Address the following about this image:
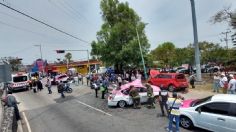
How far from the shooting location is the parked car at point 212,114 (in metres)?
10.9

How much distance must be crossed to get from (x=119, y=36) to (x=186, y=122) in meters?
24.9

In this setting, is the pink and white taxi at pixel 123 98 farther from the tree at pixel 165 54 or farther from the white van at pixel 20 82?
the tree at pixel 165 54

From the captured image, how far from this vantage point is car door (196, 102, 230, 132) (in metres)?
11.0

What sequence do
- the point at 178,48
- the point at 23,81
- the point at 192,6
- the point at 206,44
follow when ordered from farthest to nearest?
the point at 178,48 < the point at 206,44 < the point at 23,81 < the point at 192,6

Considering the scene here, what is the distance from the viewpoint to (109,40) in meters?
37.1

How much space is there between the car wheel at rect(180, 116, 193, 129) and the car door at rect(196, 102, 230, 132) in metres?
0.55

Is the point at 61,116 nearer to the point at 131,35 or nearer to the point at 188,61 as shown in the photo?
the point at 131,35

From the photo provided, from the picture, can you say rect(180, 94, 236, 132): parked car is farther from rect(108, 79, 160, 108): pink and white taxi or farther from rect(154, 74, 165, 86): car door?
rect(154, 74, 165, 86): car door

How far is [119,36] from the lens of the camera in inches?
1449

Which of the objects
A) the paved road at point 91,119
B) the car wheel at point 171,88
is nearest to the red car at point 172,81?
the car wheel at point 171,88

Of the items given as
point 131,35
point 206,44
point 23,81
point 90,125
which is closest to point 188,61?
point 206,44

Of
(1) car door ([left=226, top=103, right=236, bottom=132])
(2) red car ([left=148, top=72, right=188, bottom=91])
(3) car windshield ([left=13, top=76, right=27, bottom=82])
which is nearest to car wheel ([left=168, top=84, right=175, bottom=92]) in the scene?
(2) red car ([left=148, top=72, right=188, bottom=91])

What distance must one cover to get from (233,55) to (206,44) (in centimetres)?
1840

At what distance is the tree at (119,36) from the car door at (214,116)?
25009 millimetres
